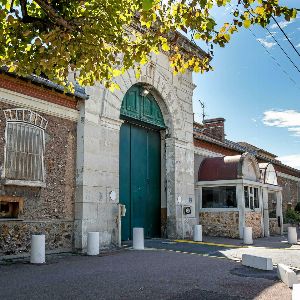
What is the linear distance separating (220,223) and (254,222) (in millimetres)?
1685

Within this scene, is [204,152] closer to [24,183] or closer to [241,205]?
[241,205]

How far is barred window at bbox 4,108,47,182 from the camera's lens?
30.5 ft

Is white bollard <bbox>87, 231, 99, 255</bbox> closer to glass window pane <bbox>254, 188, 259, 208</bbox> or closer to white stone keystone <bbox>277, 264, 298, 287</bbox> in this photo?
white stone keystone <bbox>277, 264, 298, 287</bbox>

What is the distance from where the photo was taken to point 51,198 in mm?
10211

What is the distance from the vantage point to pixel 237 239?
1537 centimetres

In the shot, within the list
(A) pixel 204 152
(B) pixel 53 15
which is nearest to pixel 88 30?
(B) pixel 53 15

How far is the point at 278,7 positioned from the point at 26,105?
6.86m

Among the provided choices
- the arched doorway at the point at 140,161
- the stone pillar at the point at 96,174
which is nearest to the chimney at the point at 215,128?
the arched doorway at the point at 140,161

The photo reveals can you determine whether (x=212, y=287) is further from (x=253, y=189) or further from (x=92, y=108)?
(x=253, y=189)

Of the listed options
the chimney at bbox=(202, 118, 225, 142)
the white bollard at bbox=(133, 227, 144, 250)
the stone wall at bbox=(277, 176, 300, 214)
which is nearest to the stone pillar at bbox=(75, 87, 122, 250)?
the white bollard at bbox=(133, 227, 144, 250)

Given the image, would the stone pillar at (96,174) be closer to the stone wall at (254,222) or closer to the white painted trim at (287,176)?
the stone wall at (254,222)

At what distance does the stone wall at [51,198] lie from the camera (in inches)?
358

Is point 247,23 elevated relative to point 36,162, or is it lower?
elevated

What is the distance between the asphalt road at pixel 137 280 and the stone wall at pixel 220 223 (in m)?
6.50
